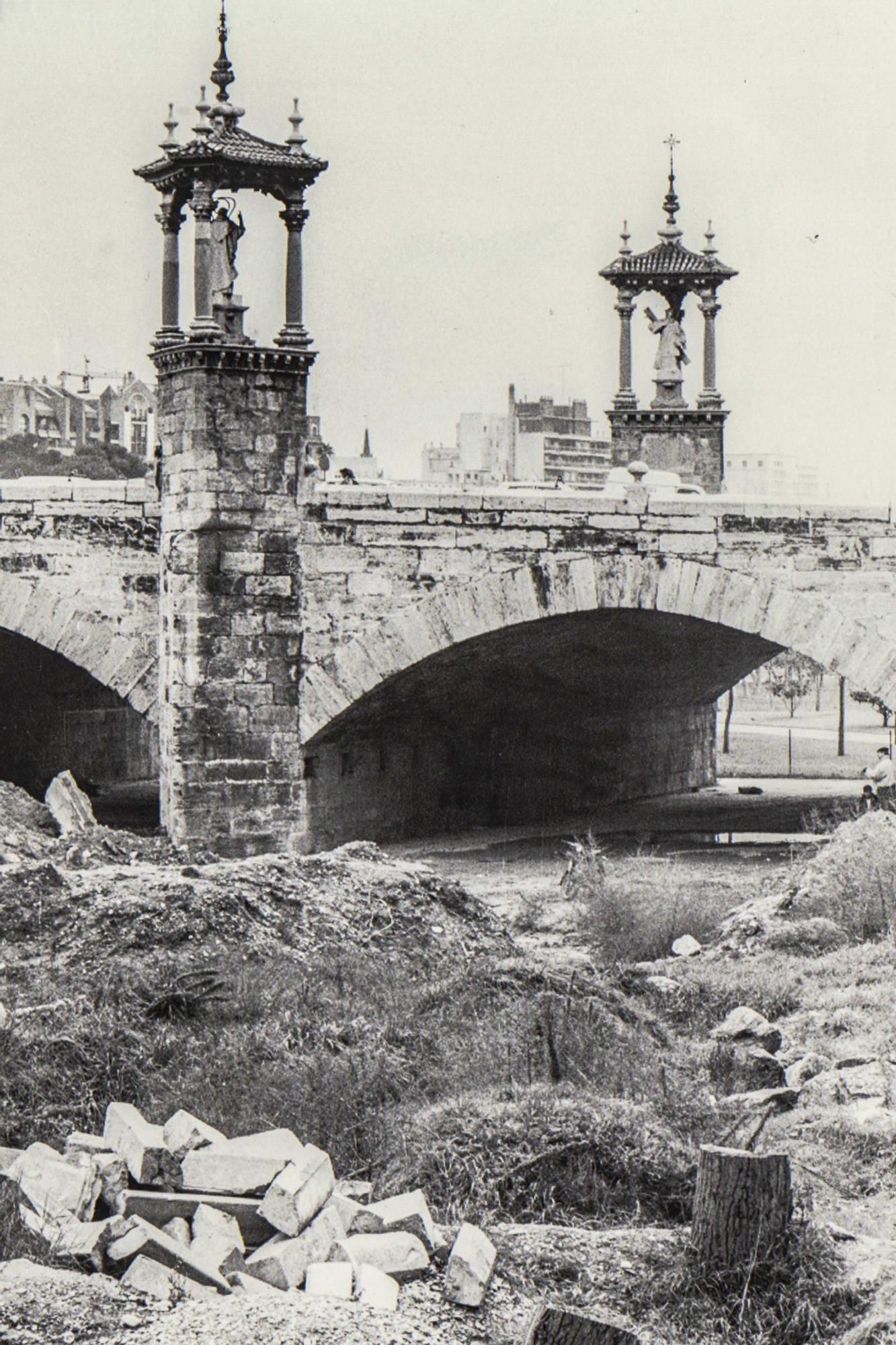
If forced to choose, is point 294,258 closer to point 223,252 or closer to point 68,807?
point 223,252

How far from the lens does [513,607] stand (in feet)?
55.2

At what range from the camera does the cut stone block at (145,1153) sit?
616 centimetres

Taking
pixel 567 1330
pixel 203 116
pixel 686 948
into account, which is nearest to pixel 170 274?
pixel 203 116

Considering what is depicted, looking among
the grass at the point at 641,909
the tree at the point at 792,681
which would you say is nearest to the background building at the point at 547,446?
the tree at the point at 792,681

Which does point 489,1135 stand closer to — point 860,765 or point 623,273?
point 623,273

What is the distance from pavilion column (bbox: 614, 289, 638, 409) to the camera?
2328 cm

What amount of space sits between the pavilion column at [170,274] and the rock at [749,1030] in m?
11.4

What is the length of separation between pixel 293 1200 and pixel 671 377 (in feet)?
62.4

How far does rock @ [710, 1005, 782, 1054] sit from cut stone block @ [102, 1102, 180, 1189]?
404cm

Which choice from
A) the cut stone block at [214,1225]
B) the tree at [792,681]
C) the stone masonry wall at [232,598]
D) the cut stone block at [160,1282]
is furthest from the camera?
the tree at [792,681]

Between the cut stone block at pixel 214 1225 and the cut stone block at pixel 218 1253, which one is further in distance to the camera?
the cut stone block at pixel 214 1225

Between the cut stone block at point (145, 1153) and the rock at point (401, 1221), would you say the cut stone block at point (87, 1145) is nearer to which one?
the cut stone block at point (145, 1153)

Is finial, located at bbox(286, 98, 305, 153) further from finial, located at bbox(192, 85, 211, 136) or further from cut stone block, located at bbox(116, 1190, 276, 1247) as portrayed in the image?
cut stone block, located at bbox(116, 1190, 276, 1247)

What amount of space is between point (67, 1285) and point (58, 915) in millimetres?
4884
